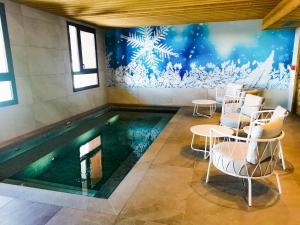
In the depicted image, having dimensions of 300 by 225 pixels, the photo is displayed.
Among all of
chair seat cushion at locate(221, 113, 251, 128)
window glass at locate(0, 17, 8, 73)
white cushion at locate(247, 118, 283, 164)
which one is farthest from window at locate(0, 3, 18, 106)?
white cushion at locate(247, 118, 283, 164)

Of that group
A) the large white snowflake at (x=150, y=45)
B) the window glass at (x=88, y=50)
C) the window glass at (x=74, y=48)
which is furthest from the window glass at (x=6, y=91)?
the large white snowflake at (x=150, y=45)

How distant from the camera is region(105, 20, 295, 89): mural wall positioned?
6.42 m

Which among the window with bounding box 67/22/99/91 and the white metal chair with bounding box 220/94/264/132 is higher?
the window with bounding box 67/22/99/91

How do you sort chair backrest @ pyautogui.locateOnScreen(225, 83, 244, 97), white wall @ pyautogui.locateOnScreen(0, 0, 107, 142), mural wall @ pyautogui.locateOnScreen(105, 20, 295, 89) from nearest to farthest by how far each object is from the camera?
white wall @ pyautogui.locateOnScreen(0, 0, 107, 142) < chair backrest @ pyautogui.locateOnScreen(225, 83, 244, 97) < mural wall @ pyautogui.locateOnScreen(105, 20, 295, 89)

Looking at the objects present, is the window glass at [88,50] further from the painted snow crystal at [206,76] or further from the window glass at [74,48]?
the painted snow crystal at [206,76]

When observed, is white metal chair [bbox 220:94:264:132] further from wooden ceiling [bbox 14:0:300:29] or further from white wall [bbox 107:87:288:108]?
white wall [bbox 107:87:288:108]

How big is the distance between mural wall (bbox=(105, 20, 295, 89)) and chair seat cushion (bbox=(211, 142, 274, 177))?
484cm

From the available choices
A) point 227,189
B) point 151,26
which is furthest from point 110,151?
point 151,26

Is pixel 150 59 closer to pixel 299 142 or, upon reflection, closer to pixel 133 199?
pixel 299 142

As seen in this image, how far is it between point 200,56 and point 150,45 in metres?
1.61

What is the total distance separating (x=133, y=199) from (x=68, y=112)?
418 cm

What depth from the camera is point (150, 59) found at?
7.34 m

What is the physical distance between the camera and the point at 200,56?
22.7ft

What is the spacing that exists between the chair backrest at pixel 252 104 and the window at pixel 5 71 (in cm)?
427
